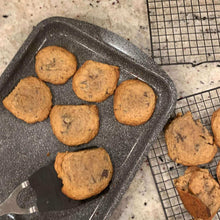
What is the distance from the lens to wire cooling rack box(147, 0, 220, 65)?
1267 millimetres

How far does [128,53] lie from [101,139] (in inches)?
15.1

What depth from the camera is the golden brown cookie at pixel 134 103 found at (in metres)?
1.10

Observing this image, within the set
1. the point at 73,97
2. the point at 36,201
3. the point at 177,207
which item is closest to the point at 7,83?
the point at 73,97

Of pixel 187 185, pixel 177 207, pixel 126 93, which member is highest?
pixel 126 93

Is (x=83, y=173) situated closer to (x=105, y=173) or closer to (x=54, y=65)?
(x=105, y=173)

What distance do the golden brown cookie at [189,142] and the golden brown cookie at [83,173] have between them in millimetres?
292

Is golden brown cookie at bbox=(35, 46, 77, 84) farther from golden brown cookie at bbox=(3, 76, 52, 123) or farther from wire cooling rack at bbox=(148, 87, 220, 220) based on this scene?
wire cooling rack at bbox=(148, 87, 220, 220)

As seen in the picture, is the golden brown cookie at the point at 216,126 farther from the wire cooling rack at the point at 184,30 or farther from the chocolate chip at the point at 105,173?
the chocolate chip at the point at 105,173

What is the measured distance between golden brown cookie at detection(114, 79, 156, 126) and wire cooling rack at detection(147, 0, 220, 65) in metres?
0.22

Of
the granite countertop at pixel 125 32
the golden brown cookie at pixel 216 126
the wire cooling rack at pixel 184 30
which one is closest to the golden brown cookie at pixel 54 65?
the granite countertop at pixel 125 32

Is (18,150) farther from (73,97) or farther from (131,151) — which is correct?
(131,151)

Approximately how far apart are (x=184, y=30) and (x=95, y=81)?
20.4 inches

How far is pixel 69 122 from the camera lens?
3.61 ft

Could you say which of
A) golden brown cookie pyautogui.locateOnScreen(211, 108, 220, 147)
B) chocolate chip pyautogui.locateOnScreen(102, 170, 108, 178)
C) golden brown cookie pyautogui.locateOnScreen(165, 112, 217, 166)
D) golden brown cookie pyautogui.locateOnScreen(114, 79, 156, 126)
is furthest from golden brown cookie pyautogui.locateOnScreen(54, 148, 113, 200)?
golden brown cookie pyautogui.locateOnScreen(211, 108, 220, 147)
